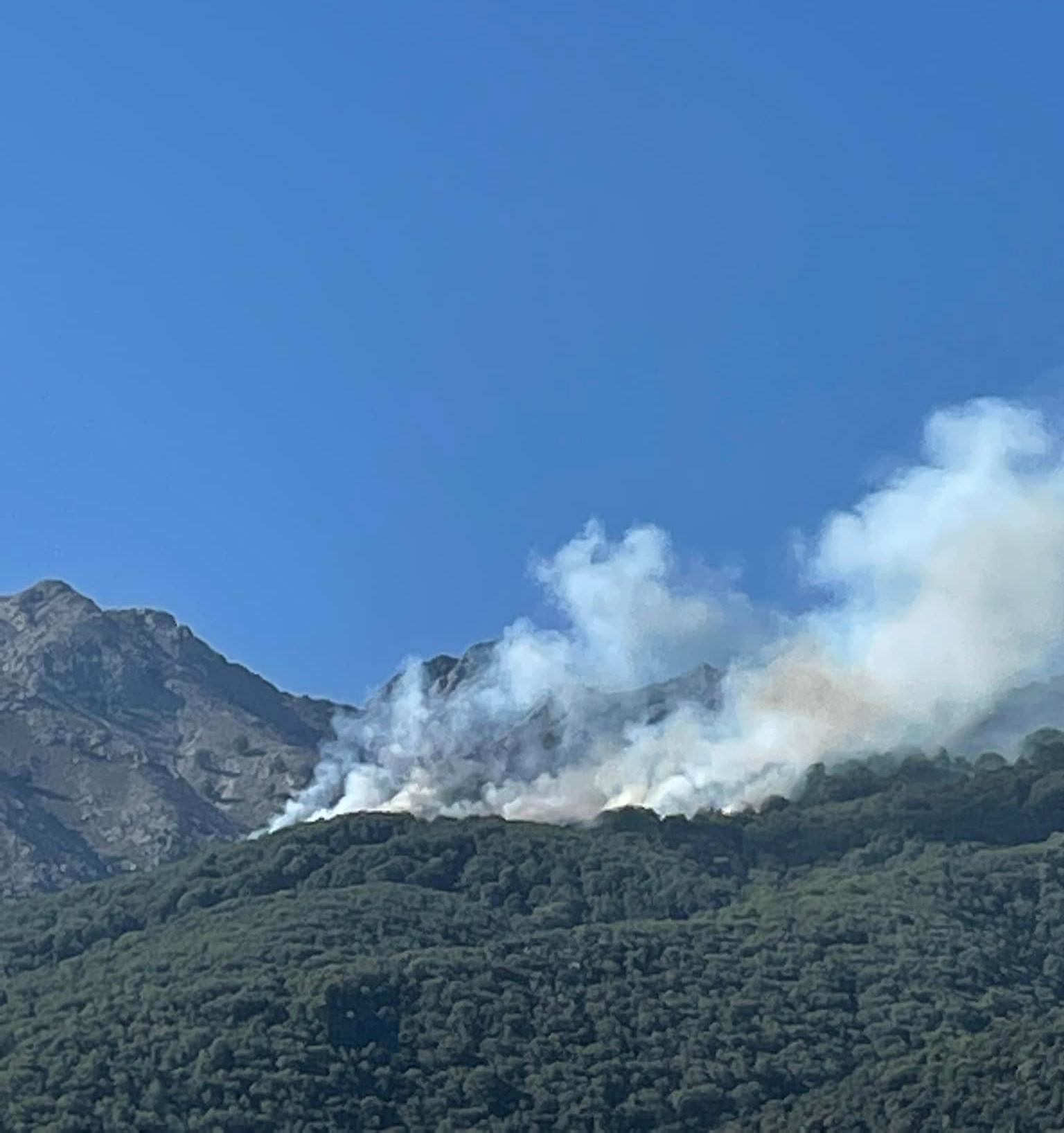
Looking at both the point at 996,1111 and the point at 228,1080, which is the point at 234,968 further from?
the point at 996,1111

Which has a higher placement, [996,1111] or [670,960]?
[670,960]

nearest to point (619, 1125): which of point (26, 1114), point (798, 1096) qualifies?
point (798, 1096)

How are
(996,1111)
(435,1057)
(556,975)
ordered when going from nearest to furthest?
(996,1111)
(435,1057)
(556,975)

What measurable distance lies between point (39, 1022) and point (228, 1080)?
2063 centimetres

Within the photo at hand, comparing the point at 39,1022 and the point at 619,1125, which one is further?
the point at 39,1022

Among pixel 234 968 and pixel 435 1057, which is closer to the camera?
pixel 435 1057

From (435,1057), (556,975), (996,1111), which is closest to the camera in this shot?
(996,1111)

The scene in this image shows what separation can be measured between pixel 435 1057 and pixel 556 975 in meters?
15.6

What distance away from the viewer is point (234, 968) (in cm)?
18600

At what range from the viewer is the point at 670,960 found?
190750 millimetres

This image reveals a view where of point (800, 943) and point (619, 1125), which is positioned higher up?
point (800, 943)

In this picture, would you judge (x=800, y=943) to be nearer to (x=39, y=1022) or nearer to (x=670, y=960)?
(x=670, y=960)

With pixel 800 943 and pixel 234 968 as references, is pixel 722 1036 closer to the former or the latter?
pixel 800 943

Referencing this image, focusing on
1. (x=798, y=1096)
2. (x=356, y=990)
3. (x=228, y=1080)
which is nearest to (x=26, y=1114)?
(x=228, y=1080)
